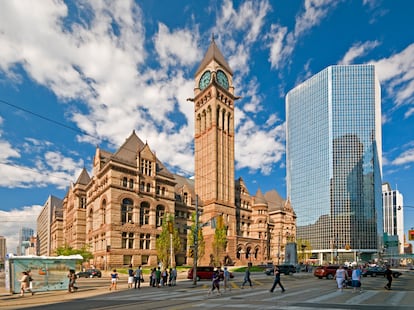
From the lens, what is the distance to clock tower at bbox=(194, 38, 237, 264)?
74.9 meters

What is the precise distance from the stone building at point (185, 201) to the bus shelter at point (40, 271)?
23030 mm

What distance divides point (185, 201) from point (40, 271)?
50.3 meters

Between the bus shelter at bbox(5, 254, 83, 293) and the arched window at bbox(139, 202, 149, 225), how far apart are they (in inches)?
1281

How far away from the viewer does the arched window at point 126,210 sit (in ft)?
191

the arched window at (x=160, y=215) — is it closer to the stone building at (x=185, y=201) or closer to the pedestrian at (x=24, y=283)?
the stone building at (x=185, y=201)

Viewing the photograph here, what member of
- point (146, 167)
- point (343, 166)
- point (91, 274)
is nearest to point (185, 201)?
point (146, 167)

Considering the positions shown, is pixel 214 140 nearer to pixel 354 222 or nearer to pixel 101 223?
pixel 101 223

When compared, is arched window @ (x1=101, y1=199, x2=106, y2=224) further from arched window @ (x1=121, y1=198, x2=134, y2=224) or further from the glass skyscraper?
the glass skyscraper

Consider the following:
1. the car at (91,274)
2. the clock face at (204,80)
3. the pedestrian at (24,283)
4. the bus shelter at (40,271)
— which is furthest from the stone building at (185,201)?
the pedestrian at (24,283)

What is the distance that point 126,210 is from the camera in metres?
59.0

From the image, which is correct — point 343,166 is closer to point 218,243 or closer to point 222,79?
point 222,79

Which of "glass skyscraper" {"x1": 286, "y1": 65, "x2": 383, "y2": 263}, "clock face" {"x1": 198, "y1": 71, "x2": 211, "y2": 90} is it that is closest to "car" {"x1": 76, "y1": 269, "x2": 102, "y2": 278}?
"clock face" {"x1": 198, "y1": 71, "x2": 211, "y2": 90}

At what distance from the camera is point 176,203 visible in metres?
72.9

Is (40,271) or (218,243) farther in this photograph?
(218,243)
